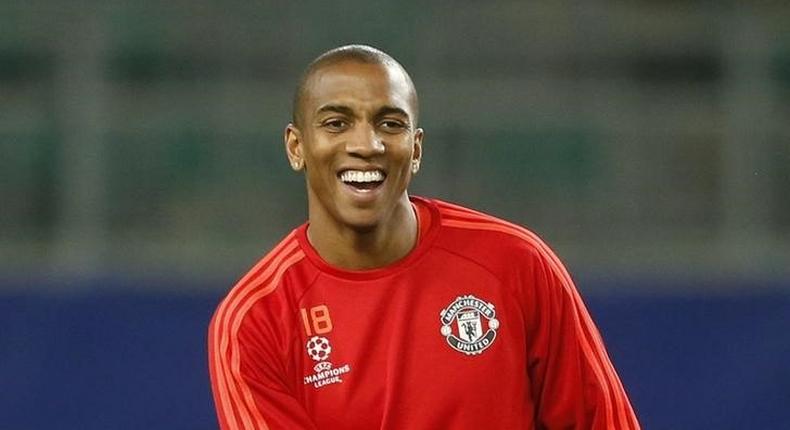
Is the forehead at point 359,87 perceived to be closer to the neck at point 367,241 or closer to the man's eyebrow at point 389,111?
the man's eyebrow at point 389,111

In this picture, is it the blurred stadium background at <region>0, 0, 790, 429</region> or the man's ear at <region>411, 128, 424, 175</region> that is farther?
the blurred stadium background at <region>0, 0, 790, 429</region>

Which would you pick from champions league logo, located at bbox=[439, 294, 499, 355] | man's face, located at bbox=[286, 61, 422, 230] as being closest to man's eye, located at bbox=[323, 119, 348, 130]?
man's face, located at bbox=[286, 61, 422, 230]

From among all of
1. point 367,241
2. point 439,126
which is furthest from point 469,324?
point 439,126

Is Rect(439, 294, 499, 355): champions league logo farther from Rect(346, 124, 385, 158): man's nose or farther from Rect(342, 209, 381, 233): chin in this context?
Rect(346, 124, 385, 158): man's nose

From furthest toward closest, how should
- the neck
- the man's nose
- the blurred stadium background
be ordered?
the blurred stadium background < the neck < the man's nose

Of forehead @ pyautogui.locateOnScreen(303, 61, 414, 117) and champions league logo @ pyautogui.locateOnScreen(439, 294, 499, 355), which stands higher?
forehead @ pyautogui.locateOnScreen(303, 61, 414, 117)

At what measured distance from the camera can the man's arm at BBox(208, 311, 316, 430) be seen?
3.21 m

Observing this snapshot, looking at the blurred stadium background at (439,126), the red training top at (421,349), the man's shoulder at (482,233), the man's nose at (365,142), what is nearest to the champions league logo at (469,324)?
the red training top at (421,349)

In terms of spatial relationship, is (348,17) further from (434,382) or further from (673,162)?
(434,382)

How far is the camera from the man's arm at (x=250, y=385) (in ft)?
10.5

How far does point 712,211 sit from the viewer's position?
6473 millimetres

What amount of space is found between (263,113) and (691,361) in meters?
1.98

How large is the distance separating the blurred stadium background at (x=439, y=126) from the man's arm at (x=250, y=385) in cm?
272

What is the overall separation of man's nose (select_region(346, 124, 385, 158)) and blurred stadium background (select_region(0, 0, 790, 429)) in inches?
113
